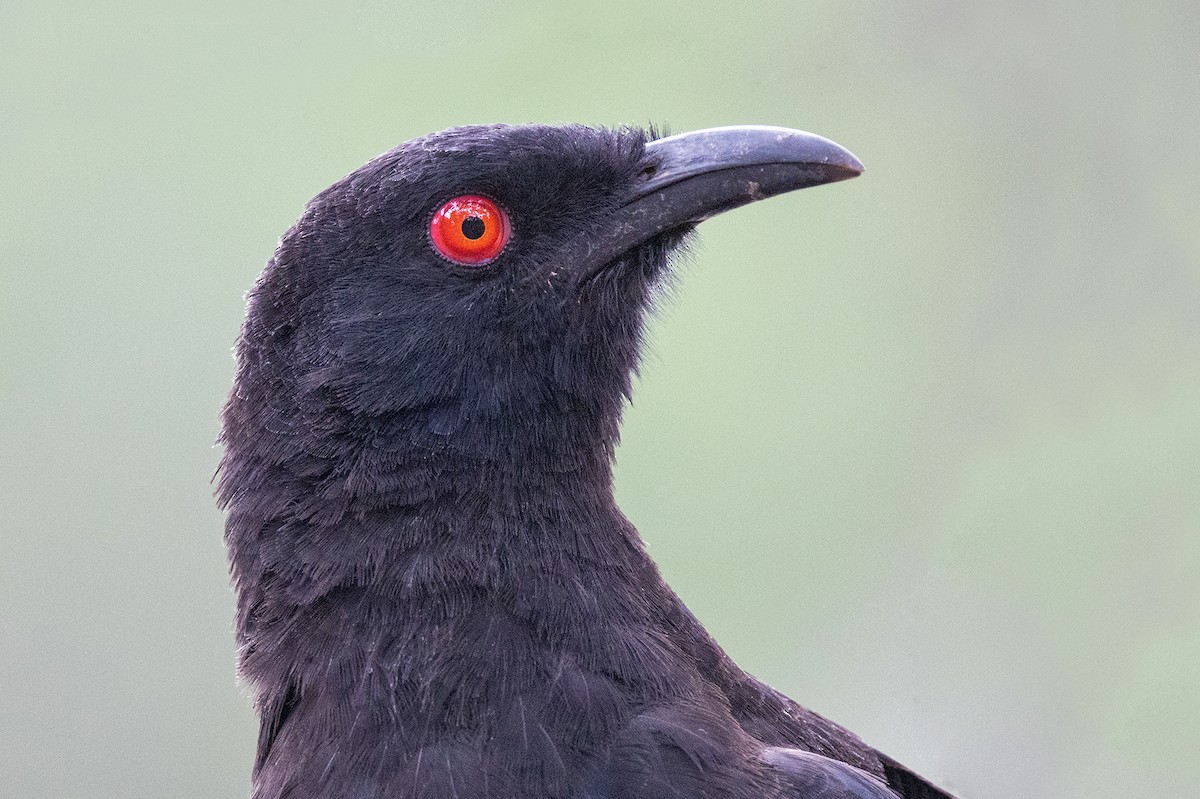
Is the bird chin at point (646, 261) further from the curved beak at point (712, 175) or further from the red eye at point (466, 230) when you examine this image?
the red eye at point (466, 230)

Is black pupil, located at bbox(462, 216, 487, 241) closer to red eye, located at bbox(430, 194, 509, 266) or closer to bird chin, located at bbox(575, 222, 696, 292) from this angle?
red eye, located at bbox(430, 194, 509, 266)

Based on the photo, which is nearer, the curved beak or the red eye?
the red eye

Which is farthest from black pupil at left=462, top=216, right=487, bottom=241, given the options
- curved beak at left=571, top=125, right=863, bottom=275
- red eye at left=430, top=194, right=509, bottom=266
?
curved beak at left=571, top=125, right=863, bottom=275

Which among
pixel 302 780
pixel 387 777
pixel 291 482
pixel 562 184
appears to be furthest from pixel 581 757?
pixel 562 184

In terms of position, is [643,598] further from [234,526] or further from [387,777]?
[234,526]

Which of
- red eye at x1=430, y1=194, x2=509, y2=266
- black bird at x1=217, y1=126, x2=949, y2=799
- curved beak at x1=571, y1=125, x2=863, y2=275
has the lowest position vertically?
black bird at x1=217, y1=126, x2=949, y2=799

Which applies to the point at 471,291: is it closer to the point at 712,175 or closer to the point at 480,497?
the point at 480,497

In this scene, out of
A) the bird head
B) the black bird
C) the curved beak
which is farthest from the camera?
the curved beak

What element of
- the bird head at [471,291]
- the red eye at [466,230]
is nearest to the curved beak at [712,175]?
the bird head at [471,291]
